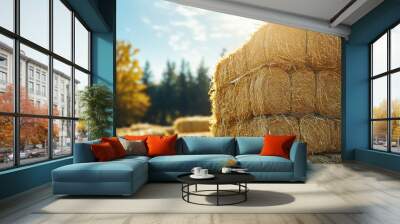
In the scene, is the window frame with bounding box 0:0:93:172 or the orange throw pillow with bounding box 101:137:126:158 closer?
the window frame with bounding box 0:0:93:172

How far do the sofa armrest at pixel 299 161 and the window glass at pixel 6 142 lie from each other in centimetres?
368

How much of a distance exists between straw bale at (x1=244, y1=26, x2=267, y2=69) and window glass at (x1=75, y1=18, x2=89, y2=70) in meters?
3.28

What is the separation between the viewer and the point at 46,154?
5.70 m

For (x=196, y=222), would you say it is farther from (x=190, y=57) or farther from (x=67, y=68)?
(x=190, y=57)

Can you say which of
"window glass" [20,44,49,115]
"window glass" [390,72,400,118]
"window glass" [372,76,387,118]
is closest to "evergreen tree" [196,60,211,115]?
"window glass" [372,76,387,118]

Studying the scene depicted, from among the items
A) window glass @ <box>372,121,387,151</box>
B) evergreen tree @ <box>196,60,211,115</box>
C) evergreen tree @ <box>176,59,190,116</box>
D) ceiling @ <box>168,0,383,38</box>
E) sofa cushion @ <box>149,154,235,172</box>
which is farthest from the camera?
evergreen tree @ <box>176,59,190,116</box>

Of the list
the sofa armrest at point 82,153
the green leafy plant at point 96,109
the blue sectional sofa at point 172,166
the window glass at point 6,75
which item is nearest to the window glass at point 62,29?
the green leafy plant at point 96,109

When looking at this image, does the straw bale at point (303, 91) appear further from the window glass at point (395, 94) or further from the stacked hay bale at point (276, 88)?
the window glass at point (395, 94)

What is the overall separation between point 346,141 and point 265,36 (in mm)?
2887

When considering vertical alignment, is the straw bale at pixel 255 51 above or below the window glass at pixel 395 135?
above

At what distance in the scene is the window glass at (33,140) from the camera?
4914 mm

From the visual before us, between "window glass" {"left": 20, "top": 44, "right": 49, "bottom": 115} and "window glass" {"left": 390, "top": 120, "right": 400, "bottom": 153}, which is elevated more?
"window glass" {"left": 20, "top": 44, "right": 49, "bottom": 115}

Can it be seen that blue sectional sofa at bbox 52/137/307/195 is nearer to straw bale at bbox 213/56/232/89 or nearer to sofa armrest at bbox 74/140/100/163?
sofa armrest at bbox 74/140/100/163

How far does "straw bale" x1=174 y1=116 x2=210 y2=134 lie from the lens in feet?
40.2
